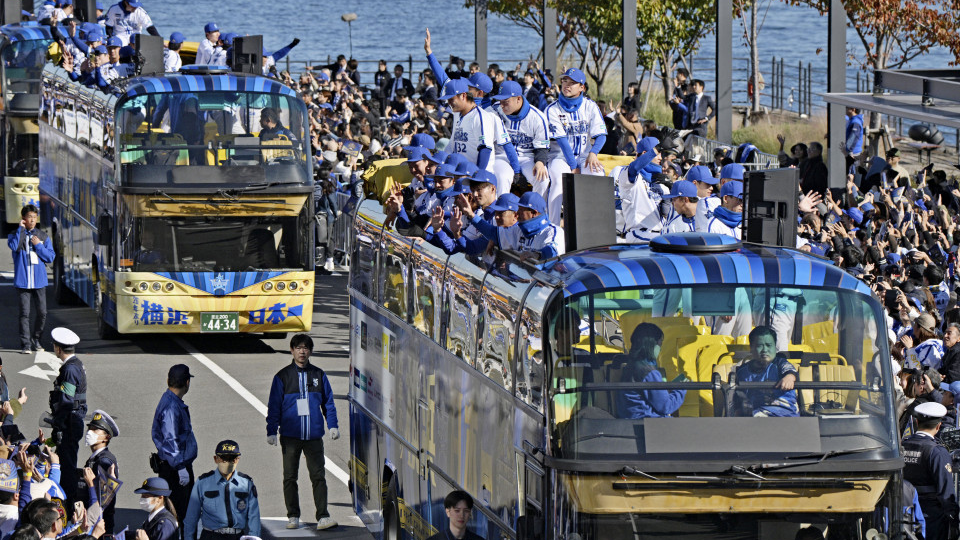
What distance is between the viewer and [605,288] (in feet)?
30.5

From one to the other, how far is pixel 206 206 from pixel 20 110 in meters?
11.6

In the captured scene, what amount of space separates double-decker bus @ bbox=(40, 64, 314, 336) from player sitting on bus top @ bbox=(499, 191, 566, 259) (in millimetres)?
10158

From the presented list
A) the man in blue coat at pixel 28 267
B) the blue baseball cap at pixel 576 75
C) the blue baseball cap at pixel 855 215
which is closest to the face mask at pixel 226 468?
the blue baseball cap at pixel 576 75

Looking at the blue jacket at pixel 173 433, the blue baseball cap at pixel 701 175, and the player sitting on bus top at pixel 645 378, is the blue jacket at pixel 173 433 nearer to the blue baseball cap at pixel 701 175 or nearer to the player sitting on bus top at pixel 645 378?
the blue baseball cap at pixel 701 175

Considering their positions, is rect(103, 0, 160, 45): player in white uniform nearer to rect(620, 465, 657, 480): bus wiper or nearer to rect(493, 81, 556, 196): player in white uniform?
rect(493, 81, 556, 196): player in white uniform

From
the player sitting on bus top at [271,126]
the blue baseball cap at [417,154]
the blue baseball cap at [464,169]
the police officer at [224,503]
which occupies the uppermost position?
the player sitting on bus top at [271,126]

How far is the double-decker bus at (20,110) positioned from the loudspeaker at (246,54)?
9390mm

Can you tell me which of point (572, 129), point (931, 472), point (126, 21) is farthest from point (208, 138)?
point (931, 472)

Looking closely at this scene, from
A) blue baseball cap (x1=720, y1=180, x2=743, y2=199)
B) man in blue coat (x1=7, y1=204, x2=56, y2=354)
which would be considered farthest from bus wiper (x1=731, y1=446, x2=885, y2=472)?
man in blue coat (x1=7, y1=204, x2=56, y2=354)

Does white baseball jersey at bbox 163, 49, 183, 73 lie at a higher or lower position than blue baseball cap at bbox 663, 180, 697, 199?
higher

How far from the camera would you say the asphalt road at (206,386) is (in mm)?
16438

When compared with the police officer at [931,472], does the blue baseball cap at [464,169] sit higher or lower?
higher

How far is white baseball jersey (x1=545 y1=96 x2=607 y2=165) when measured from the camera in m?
17.1

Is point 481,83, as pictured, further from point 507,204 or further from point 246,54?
point 246,54
